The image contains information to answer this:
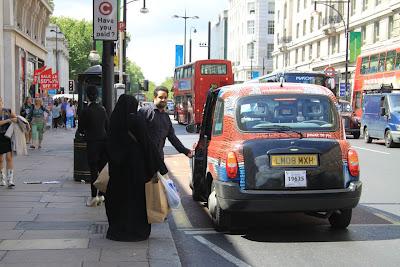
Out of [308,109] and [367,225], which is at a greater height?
[308,109]

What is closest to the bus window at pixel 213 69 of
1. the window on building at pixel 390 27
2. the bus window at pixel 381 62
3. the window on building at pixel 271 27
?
the bus window at pixel 381 62

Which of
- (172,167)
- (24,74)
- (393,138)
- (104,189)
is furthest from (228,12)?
(104,189)

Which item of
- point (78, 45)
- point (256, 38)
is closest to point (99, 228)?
point (78, 45)

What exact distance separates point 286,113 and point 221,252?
1.95 meters

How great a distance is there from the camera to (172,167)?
46.9 ft

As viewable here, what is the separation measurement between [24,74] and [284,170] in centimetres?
2946

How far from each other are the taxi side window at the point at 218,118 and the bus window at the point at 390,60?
20.5 metres

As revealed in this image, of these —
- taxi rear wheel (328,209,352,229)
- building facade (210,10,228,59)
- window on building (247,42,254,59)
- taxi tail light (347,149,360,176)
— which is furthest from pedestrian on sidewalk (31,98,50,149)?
building facade (210,10,228,59)

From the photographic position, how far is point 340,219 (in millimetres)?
7242

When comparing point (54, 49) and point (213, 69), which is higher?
point (54, 49)

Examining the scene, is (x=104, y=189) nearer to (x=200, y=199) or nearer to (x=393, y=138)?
(x=200, y=199)

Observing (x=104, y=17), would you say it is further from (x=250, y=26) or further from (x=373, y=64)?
(x=250, y=26)

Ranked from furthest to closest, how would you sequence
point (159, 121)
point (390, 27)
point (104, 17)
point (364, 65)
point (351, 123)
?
point (390, 27) < point (364, 65) < point (351, 123) < point (104, 17) < point (159, 121)

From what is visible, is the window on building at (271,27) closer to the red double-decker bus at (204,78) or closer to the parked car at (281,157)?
the red double-decker bus at (204,78)
